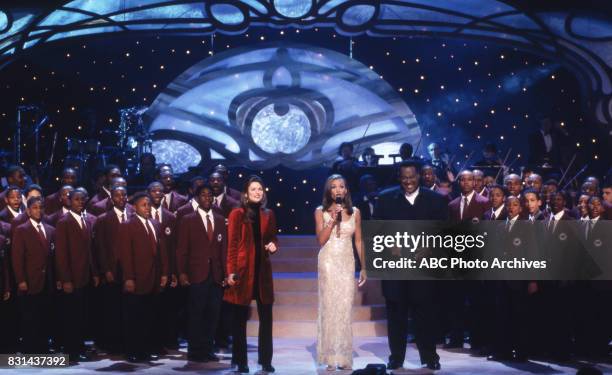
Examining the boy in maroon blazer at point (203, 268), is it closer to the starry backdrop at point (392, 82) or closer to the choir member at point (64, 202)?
the choir member at point (64, 202)

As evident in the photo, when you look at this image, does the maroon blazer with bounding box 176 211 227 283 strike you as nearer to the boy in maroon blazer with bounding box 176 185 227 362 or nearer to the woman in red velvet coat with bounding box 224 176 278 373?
the boy in maroon blazer with bounding box 176 185 227 362

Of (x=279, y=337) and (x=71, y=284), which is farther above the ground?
(x=71, y=284)

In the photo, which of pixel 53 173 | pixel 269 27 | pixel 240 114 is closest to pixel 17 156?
pixel 53 173

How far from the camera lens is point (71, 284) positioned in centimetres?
786

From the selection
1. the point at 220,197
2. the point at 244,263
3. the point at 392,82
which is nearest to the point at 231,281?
the point at 244,263

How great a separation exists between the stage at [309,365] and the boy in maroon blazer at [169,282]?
196 mm

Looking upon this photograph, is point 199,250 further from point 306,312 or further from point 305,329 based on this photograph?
point 306,312

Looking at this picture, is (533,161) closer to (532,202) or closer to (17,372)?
(532,202)

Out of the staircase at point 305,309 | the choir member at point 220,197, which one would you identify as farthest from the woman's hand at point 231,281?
the staircase at point 305,309

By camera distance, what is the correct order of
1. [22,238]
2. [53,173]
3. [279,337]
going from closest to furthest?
[22,238] < [279,337] < [53,173]

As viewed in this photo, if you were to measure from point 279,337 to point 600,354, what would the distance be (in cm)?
328

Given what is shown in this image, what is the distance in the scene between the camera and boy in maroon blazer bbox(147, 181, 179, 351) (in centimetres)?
827

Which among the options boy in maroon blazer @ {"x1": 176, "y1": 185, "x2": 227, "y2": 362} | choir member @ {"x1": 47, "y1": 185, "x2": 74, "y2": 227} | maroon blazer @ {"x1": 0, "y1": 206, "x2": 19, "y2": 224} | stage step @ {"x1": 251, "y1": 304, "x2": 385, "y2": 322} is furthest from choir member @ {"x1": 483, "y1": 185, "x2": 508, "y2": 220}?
Answer: maroon blazer @ {"x1": 0, "y1": 206, "x2": 19, "y2": 224}

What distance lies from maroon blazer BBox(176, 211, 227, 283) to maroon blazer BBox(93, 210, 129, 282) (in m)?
0.60
